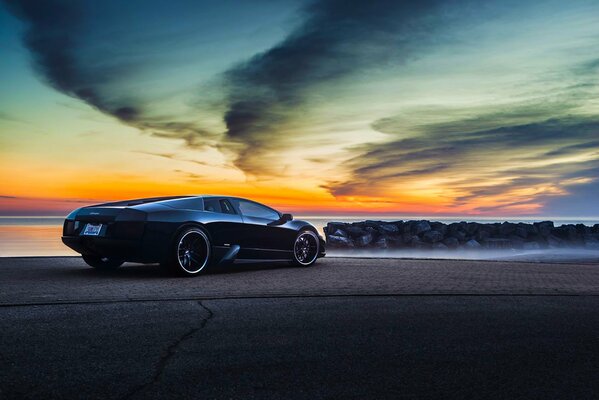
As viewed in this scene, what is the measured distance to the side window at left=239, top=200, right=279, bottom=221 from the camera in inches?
454

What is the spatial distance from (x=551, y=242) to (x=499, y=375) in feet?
89.0

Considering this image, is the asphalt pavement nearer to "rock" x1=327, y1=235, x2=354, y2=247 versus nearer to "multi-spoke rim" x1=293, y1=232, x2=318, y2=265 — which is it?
"multi-spoke rim" x1=293, y1=232, x2=318, y2=265

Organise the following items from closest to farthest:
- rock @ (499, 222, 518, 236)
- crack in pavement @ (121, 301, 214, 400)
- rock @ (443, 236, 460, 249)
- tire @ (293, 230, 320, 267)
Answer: crack in pavement @ (121, 301, 214, 400) < tire @ (293, 230, 320, 267) < rock @ (443, 236, 460, 249) < rock @ (499, 222, 518, 236)

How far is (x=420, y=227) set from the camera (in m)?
29.1

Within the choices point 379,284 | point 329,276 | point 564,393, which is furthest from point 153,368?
point 329,276

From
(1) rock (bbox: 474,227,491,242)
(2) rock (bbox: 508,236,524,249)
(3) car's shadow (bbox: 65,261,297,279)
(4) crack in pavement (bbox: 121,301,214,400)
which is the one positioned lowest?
(4) crack in pavement (bbox: 121,301,214,400)

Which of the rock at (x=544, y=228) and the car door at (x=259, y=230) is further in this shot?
the rock at (x=544, y=228)

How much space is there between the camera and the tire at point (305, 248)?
12188 millimetres

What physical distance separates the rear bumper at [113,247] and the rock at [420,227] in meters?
20.5

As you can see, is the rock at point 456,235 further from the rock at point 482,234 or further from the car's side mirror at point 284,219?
the car's side mirror at point 284,219

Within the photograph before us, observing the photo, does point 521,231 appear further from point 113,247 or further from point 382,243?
point 113,247

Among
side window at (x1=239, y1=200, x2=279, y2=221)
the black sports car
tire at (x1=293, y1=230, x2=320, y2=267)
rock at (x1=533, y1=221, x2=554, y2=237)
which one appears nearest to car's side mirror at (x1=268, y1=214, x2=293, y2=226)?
the black sports car

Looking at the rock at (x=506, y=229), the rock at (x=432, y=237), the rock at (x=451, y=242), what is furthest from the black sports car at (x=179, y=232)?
the rock at (x=506, y=229)

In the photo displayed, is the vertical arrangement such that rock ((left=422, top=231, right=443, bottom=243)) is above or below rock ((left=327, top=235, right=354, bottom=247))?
above
